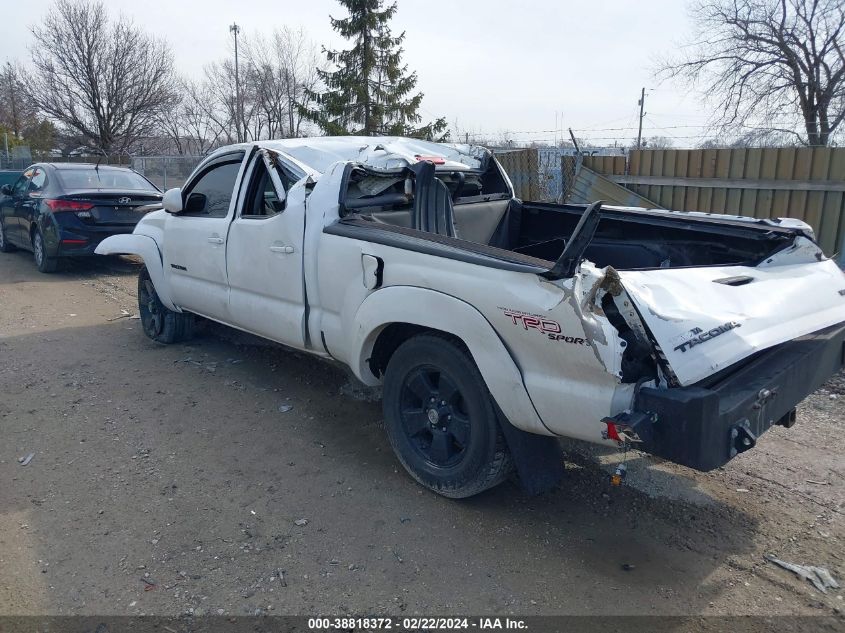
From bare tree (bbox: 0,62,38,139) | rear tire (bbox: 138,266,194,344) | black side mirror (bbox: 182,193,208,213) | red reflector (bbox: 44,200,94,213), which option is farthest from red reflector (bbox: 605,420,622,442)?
Answer: bare tree (bbox: 0,62,38,139)

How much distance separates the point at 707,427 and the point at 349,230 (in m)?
2.26

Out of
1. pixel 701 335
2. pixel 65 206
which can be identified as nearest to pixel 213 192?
pixel 701 335

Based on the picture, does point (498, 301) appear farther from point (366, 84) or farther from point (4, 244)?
point (366, 84)

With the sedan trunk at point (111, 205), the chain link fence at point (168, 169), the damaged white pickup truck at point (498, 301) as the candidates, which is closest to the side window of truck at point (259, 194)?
the damaged white pickup truck at point (498, 301)

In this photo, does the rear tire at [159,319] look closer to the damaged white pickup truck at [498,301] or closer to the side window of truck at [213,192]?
the damaged white pickup truck at [498,301]

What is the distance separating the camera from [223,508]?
3725 millimetres

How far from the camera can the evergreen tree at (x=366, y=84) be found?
68.2 ft

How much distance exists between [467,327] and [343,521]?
1.23 m

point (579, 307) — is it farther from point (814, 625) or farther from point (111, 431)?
point (111, 431)

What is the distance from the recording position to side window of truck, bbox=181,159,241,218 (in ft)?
18.2

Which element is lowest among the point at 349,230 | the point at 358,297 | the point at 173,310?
the point at 173,310

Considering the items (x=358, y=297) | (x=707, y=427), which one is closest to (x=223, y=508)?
(x=358, y=297)

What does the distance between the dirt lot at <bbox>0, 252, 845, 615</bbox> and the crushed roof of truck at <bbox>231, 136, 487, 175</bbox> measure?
5.79 ft

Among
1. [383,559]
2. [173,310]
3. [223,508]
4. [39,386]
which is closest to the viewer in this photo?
[383,559]
